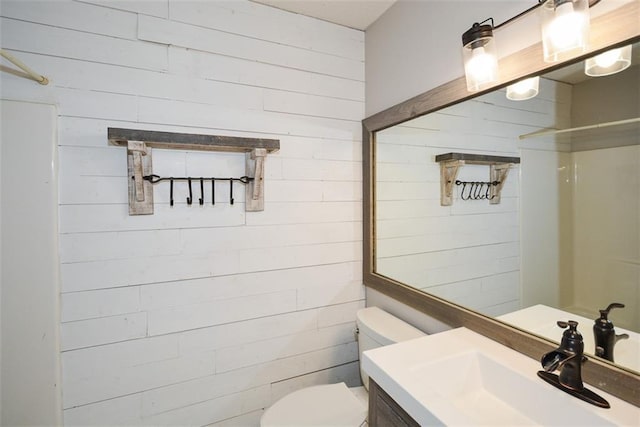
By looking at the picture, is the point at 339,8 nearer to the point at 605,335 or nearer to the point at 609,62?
the point at 609,62

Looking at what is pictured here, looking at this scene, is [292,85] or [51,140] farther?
[292,85]

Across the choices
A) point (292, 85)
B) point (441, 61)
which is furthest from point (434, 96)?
point (292, 85)

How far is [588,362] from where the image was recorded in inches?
31.5

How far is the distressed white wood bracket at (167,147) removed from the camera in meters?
1.20

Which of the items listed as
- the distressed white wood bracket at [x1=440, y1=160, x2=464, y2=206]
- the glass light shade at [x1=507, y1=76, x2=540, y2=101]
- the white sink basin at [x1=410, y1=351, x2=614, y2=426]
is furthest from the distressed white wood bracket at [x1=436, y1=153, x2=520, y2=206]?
the white sink basin at [x1=410, y1=351, x2=614, y2=426]

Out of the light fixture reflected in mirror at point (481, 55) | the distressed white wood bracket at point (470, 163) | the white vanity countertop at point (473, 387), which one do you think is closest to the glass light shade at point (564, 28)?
the light fixture reflected in mirror at point (481, 55)

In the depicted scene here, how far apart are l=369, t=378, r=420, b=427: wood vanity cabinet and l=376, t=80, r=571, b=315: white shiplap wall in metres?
0.51

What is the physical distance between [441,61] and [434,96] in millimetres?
142

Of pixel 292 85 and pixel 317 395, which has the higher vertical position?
pixel 292 85

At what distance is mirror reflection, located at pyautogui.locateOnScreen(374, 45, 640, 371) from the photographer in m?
0.77

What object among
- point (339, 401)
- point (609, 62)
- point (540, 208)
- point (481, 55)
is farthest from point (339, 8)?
point (339, 401)

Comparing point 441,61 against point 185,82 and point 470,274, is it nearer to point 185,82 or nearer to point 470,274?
point 470,274

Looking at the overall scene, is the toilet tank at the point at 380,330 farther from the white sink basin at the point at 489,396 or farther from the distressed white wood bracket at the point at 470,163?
Result: the distressed white wood bracket at the point at 470,163

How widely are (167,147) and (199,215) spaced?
33 cm
